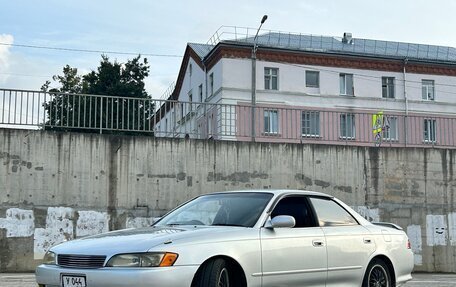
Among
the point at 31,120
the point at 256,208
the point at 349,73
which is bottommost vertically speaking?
the point at 256,208

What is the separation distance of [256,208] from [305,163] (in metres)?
10.1

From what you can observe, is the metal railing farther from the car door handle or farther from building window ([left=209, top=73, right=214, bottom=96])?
the car door handle

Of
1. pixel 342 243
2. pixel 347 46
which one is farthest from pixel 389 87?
pixel 342 243

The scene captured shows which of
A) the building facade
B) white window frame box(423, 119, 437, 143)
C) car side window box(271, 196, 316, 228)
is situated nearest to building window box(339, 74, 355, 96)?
the building facade

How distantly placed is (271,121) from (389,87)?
3098 cm

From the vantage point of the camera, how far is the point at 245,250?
614 cm

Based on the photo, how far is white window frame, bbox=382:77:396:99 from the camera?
46844 millimetres

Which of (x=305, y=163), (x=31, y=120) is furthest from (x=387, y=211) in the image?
(x=31, y=120)

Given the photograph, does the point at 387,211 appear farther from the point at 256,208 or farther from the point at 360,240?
the point at 256,208

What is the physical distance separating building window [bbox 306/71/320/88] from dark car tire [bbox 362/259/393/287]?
38356 millimetres

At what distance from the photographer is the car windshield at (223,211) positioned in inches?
264

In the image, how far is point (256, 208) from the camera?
679cm

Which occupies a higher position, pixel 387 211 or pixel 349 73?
pixel 349 73

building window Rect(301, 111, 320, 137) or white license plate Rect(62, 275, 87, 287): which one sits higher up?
building window Rect(301, 111, 320, 137)
